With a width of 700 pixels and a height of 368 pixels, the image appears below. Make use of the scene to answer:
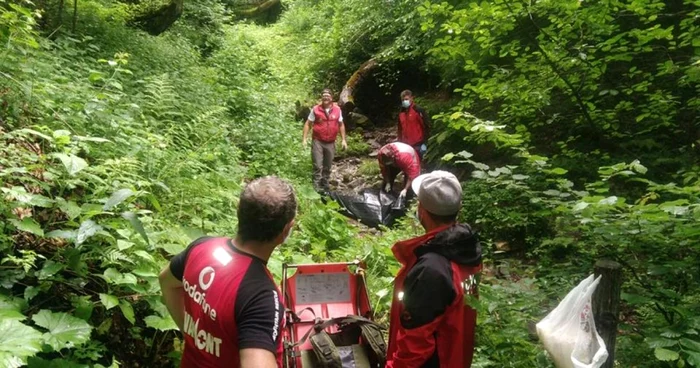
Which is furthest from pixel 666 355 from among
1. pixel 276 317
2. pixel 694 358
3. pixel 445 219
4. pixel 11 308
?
pixel 11 308

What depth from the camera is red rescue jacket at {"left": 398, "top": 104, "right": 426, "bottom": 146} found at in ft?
30.1

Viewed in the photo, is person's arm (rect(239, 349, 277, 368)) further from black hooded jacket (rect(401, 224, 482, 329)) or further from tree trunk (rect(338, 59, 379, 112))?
tree trunk (rect(338, 59, 379, 112))

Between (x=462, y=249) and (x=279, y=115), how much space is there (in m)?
9.67

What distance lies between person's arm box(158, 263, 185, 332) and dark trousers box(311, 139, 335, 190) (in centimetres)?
680

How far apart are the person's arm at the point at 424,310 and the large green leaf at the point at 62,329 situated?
1.55 metres

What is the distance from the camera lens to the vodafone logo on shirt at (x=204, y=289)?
1779mm

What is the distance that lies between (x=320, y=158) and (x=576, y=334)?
7.58 metres

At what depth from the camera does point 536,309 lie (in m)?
2.87

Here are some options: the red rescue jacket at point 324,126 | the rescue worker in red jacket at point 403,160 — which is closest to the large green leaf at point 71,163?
the rescue worker in red jacket at point 403,160

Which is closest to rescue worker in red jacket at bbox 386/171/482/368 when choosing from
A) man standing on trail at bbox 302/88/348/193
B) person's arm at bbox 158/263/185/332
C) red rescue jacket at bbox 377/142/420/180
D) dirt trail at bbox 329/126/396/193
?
person's arm at bbox 158/263/185/332

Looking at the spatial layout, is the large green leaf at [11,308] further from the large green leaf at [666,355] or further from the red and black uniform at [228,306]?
the large green leaf at [666,355]

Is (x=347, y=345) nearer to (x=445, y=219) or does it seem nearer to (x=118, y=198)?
(x=445, y=219)

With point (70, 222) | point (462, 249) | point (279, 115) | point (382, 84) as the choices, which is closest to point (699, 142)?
point (462, 249)

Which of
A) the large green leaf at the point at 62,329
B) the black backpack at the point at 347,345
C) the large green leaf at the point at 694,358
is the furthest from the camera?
the black backpack at the point at 347,345
